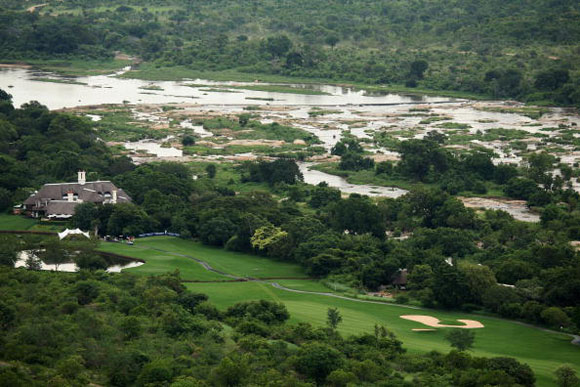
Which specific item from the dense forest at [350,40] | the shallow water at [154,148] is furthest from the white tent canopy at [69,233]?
the dense forest at [350,40]

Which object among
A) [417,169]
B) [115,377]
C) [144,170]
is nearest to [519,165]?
[417,169]

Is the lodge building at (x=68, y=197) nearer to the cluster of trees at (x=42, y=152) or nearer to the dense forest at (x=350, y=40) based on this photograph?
the cluster of trees at (x=42, y=152)

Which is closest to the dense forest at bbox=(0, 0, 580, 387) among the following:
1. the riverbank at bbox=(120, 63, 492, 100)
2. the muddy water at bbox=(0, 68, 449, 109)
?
the riverbank at bbox=(120, 63, 492, 100)

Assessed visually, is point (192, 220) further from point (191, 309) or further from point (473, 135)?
point (473, 135)

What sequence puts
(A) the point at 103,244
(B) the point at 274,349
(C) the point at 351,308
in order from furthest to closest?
(A) the point at 103,244, (C) the point at 351,308, (B) the point at 274,349

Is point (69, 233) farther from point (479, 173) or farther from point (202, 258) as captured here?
point (479, 173)

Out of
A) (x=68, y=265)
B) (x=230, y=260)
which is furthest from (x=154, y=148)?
(x=68, y=265)
